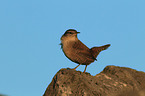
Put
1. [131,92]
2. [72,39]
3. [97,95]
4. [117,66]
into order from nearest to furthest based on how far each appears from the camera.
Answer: [97,95], [131,92], [72,39], [117,66]

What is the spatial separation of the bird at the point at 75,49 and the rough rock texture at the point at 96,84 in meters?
0.65

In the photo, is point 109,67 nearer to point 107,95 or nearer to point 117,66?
point 117,66

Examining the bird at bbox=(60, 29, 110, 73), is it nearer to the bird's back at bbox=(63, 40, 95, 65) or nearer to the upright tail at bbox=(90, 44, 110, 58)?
the bird's back at bbox=(63, 40, 95, 65)

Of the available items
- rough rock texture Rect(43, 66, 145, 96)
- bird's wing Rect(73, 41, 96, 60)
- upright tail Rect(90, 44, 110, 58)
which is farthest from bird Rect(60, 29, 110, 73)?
rough rock texture Rect(43, 66, 145, 96)

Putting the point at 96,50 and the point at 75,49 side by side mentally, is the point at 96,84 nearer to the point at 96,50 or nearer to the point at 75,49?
the point at 75,49

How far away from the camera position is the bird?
958cm

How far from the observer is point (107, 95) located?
27.8 feet

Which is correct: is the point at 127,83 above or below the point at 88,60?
below

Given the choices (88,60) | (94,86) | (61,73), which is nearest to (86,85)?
(94,86)

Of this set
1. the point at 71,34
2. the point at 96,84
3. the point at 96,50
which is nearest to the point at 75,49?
the point at 71,34

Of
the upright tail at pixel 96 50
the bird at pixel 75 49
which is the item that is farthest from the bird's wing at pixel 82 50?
the upright tail at pixel 96 50

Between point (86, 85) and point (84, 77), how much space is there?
14.1 inches

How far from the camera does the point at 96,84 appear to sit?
8695 millimetres

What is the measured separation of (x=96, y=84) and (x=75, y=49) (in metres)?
1.53
